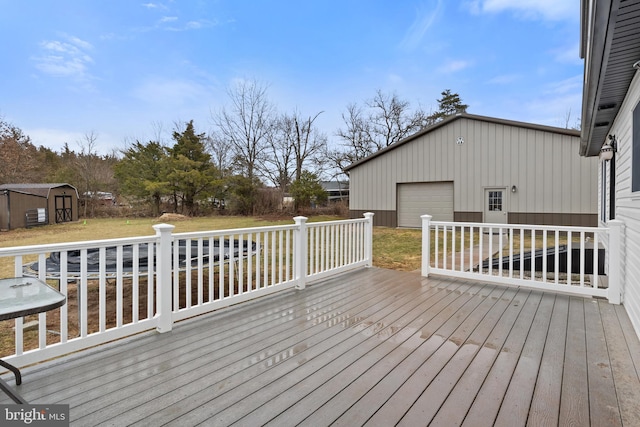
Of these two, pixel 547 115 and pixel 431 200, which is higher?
pixel 547 115

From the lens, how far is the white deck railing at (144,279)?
7.16 feet

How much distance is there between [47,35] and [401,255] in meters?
14.9

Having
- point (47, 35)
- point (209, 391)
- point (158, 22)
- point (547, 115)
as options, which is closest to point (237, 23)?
point (158, 22)

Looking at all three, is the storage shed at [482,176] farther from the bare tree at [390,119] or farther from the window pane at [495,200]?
the bare tree at [390,119]

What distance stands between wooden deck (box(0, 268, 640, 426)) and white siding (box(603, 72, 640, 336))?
7.9 inches

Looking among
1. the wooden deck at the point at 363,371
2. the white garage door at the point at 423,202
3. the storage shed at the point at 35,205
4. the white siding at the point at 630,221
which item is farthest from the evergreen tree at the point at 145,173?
the white siding at the point at 630,221

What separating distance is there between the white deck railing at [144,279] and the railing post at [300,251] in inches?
0.5

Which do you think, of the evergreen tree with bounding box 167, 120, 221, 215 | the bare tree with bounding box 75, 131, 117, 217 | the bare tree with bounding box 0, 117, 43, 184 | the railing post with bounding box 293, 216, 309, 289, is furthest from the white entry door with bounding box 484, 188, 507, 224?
the bare tree with bounding box 0, 117, 43, 184

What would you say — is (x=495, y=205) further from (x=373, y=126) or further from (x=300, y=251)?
(x=373, y=126)

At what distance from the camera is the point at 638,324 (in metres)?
2.62

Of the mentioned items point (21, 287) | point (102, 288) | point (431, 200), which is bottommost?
point (102, 288)

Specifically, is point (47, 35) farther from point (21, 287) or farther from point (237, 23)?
point (21, 287)

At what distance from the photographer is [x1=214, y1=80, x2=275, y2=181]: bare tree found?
21.2m

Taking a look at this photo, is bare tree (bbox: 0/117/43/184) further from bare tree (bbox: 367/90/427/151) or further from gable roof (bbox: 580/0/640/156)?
gable roof (bbox: 580/0/640/156)
